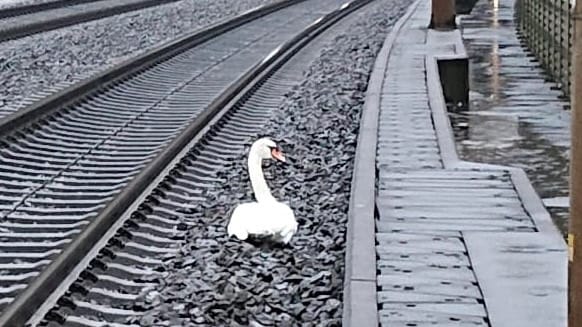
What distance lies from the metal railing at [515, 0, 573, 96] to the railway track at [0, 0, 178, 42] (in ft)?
29.0

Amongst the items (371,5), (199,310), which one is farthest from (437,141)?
(371,5)

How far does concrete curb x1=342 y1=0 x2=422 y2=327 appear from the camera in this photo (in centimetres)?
599

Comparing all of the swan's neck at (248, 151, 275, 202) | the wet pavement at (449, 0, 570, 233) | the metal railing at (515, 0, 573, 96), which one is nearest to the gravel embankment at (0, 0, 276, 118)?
the wet pavement at (449, 0, 570, 233)

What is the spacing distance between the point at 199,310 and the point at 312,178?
3.54 m

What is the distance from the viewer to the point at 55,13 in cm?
2745

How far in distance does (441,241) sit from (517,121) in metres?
6.23

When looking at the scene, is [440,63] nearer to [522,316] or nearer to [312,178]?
[312,178]

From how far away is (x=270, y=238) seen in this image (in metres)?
7.62

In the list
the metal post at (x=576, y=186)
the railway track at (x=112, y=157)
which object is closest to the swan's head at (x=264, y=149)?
the railway track at (x=112, y=157)

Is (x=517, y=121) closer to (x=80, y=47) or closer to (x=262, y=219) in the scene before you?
(x=262, y=219)

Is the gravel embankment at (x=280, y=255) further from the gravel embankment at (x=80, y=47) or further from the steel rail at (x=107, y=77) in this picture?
the gravel embankment at (x=80, y=47)

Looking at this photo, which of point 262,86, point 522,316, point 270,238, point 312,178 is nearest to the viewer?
point 522,316

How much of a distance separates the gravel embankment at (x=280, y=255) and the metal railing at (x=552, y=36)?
294 centimetres

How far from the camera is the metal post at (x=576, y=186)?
165 inches
